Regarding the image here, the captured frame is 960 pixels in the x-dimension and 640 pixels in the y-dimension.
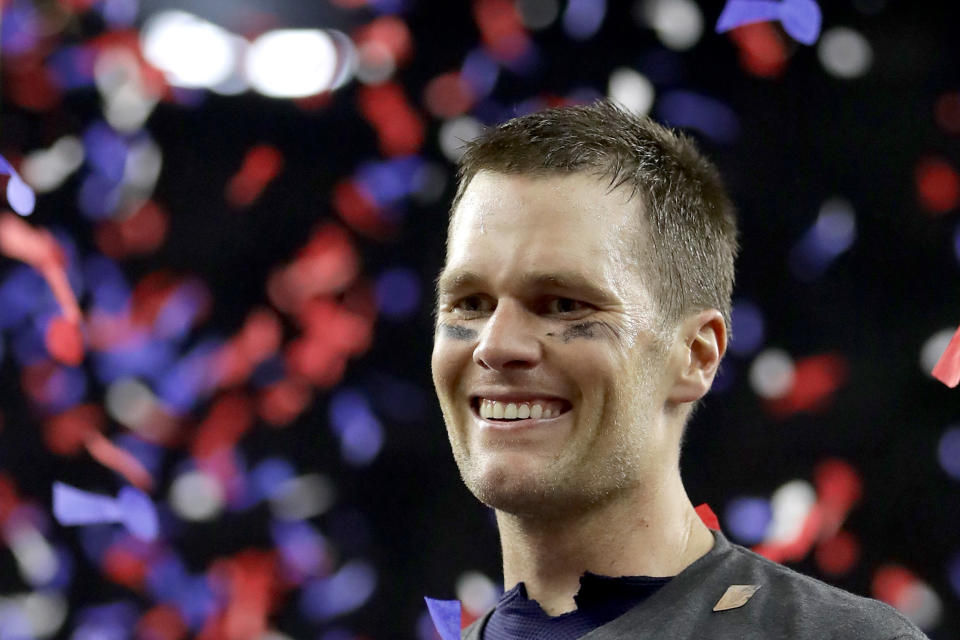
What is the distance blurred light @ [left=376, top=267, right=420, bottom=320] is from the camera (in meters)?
2.11

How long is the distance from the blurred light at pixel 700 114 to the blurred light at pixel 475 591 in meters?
0.87

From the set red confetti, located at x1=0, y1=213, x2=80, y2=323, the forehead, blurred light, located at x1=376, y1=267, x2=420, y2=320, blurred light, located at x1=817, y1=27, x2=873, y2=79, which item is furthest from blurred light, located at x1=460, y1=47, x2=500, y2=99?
the forehead

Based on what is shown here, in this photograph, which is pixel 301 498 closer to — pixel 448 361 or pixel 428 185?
pixel 428 185

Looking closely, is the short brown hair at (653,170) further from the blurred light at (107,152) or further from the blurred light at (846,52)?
the blurred light at (107,152)

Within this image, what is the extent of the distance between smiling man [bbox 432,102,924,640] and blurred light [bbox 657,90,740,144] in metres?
0.80

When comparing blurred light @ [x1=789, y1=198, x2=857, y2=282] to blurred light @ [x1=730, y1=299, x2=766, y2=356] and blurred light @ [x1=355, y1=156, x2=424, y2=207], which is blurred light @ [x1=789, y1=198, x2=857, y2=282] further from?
blurred light @ [x1=355, y1=156, x2=424, y2=207]

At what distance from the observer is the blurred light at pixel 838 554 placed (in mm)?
1958

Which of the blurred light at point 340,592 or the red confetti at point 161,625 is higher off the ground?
the blurred light at point 340,592

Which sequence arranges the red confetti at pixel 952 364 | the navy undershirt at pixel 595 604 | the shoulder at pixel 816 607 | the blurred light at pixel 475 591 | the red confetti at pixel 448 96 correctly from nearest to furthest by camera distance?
the shoulder at pixel 816 607 → the navy undershirt at pixel 595 604 → the red confetti at pixel 952 364 → the blurred light at pixel 475 591 → the red confetti at pixel 448 96

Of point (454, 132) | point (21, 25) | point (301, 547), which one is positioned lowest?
point (301, 547)

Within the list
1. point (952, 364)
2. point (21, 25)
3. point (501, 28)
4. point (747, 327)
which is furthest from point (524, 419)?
point (21, 25)

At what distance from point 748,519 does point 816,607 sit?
88cm

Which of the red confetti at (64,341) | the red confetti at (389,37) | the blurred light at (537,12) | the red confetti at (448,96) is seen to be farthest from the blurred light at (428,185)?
the red confetti at (64,341)

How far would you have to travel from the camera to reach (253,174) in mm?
2141
